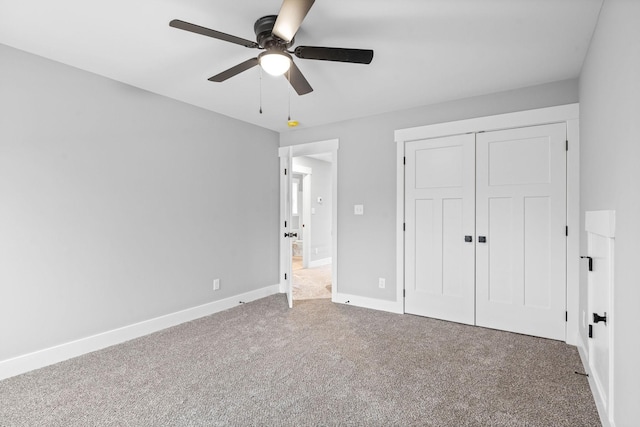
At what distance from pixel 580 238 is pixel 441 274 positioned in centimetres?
127

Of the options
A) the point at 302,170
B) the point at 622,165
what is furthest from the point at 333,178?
the point at 622,165

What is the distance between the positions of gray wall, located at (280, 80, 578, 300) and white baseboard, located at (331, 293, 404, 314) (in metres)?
0.06

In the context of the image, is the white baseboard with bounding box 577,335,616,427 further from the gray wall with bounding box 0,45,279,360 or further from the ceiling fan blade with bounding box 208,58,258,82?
the gray wall with bounding box 0,45,279,360

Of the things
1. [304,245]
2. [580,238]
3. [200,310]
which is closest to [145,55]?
[200,310]

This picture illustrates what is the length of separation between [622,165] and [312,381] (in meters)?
2.16

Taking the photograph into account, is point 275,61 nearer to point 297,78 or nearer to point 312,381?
point 297,78

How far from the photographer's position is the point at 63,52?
2473mm

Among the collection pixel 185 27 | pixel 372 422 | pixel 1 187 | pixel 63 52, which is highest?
pixel 63 52

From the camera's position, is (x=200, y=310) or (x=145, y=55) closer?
(x=145, y=55)

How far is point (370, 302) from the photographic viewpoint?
13.2 ft

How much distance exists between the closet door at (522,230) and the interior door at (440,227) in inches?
4.2

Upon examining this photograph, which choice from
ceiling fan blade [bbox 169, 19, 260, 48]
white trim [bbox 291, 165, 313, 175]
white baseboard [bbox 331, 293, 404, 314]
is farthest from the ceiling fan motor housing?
white trim [bbox 291, 165, 313, 175]

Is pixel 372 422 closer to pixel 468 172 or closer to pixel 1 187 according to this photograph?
pixel 468 172

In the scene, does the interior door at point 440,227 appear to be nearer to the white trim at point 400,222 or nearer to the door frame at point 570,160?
the white trim at point 400,222
